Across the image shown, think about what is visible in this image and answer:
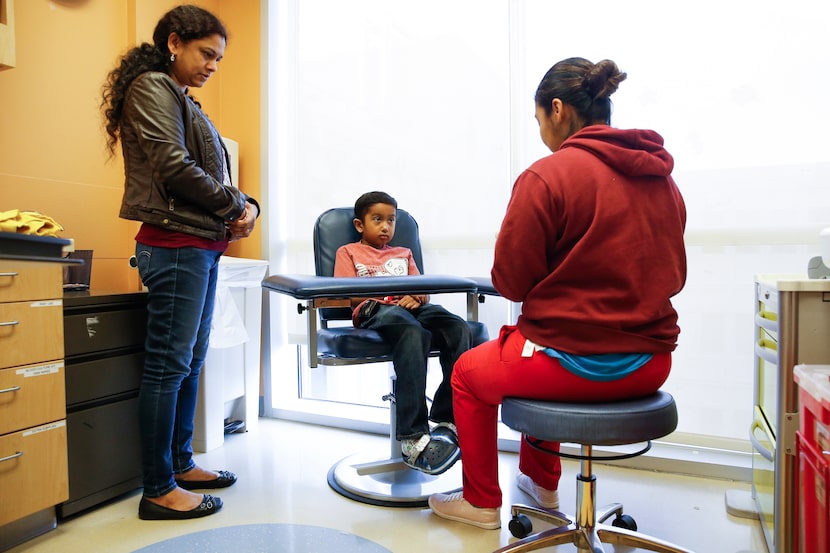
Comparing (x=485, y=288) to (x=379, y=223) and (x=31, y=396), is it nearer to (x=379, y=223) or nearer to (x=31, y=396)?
(x=379, y=223)

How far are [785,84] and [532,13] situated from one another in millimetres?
996

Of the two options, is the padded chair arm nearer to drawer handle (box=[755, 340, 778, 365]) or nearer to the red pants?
the red pants

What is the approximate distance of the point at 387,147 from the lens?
8.82 feet

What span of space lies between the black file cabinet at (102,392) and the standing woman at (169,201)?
186mm

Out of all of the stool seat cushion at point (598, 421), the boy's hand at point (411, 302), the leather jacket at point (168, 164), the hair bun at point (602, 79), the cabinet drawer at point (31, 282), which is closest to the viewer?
the stool seat cushion at point (598, 421)

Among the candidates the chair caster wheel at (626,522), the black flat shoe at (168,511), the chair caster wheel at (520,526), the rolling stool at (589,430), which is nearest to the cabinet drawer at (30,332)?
the black flat shoe at (168,511)

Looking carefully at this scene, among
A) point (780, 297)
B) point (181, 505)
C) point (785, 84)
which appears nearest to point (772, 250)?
point (785, 84)

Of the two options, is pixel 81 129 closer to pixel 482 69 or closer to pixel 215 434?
pixel 215 434

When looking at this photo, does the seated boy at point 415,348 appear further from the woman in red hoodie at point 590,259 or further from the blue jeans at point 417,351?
the woman in red hoodie at point 590,259

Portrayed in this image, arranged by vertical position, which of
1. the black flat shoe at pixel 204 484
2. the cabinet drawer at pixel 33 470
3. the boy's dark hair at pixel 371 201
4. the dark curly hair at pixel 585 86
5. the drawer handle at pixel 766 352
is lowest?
the black flat shoe at pixel 204 484

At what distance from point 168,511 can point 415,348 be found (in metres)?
0.93

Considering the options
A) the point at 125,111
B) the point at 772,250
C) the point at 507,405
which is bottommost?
the point at 507,405

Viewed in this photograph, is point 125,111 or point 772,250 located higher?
point 125,111

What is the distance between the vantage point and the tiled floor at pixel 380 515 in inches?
65.0
